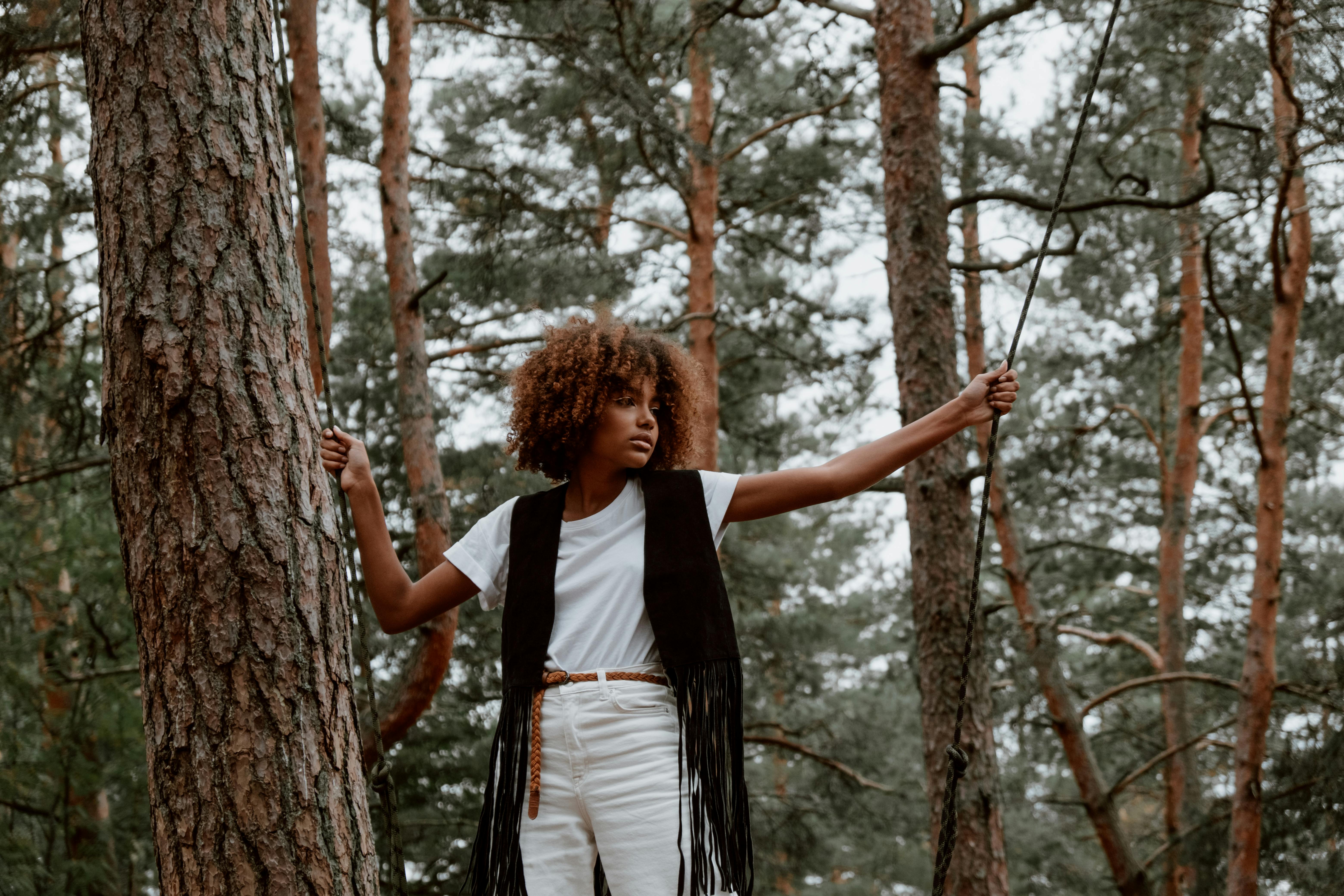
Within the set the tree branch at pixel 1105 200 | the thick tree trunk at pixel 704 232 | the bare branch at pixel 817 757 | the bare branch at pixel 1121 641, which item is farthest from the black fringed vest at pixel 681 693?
the bare branch at pixel 1121 641

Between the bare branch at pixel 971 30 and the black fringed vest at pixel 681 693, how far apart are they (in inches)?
122

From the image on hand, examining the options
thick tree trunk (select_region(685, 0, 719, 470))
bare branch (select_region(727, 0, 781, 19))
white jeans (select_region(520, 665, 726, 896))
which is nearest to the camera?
white jeans (select_region(520, 665, 726, 896))

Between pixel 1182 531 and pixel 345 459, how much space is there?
944cm

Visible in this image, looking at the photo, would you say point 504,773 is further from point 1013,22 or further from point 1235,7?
point 1013,22

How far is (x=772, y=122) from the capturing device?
33.2 feet

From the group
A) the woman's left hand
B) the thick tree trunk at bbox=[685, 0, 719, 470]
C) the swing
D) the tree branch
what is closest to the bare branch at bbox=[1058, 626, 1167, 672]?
the thick tree trunk at bbox=[685, 0, 719, 470]

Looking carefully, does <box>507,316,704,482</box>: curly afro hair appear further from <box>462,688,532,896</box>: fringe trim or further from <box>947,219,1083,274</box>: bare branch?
<box>947,219,1083,274</box>: bare branch

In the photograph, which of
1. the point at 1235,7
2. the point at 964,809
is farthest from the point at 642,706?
the point at 1235,7

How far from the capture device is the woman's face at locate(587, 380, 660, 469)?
83.6 inches

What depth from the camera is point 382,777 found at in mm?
1880

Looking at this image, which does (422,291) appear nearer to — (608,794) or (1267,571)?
(608,794)

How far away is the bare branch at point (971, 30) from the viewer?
14.6 feet

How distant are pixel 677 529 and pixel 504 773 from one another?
499 mm

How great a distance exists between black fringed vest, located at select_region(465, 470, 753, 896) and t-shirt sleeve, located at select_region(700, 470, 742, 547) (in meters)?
0.03
